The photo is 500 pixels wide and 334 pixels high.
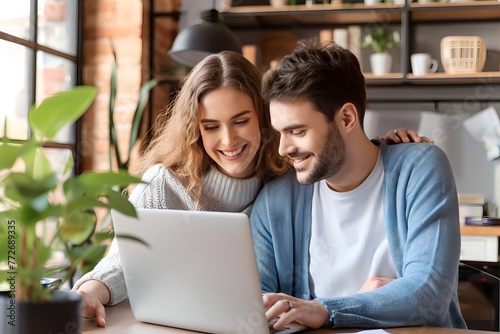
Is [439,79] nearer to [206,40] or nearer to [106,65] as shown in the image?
[206,40]

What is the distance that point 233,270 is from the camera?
1116 mm

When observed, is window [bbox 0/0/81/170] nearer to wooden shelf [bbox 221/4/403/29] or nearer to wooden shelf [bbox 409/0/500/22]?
wooden shelf [bbox 221/4/403/29]

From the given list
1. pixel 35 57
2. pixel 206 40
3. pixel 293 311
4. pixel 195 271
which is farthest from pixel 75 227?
pixel 35 57

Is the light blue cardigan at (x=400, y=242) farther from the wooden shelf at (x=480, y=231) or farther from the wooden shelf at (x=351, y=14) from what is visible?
the wooden shelf at (x=351, y=14)

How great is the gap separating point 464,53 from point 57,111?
10.8ft

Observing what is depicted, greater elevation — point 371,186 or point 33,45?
point 33,45

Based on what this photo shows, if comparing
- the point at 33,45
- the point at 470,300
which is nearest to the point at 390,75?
the point at 470,300

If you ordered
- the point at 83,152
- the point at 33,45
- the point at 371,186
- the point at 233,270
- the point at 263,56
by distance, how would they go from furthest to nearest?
the point at 263,56, the point at 83,152, the point at 33,45, the point at 371,186, the point at 233,270

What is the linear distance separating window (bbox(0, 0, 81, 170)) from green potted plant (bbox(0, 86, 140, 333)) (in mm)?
2027

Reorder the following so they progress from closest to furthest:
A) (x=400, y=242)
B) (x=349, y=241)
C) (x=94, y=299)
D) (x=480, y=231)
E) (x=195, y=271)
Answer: (x=195, y=271) → (x=94, y=299) → (x=400, y=242) → (x=349, y=241) → (x=480, y=231)

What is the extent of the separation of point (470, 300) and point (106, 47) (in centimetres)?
235

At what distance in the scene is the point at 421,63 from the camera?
12.3 ft

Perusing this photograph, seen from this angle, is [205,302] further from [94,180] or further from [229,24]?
[229,24]

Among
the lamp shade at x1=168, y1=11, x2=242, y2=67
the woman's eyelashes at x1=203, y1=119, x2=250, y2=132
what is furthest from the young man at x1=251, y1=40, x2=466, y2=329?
the lamp shade at x1=168, y1=11, x2=242, y2=67
